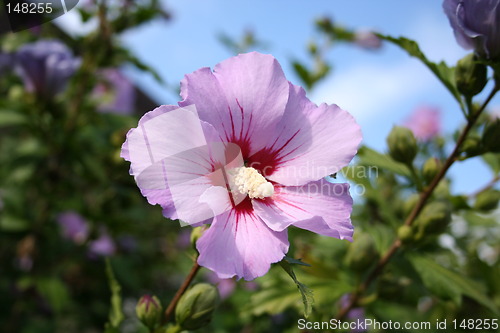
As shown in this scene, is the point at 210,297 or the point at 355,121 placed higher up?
the point at 355,121

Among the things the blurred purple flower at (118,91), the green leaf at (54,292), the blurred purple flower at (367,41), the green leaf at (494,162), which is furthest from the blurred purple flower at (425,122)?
the green leaf at (54,292)

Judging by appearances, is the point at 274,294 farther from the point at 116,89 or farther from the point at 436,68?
the point at 116,89

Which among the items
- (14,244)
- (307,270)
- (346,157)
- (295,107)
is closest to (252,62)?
(295,107)

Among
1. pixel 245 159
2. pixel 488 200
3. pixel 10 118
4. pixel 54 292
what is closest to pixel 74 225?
pixel 54 292

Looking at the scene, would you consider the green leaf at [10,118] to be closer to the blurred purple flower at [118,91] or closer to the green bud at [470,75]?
the blurred purple flower at [118,91]

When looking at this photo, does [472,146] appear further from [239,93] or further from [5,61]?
[5,61]

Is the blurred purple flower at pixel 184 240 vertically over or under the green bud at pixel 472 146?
under

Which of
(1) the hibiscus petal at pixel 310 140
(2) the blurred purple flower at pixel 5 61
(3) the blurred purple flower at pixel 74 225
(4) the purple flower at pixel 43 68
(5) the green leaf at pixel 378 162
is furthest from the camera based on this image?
(3) the blurred purple flower at pixel 74 225
